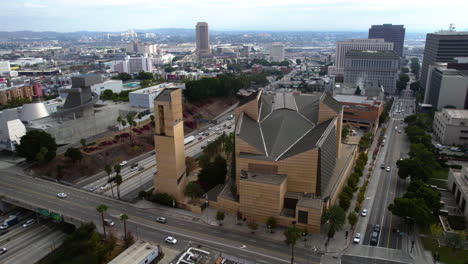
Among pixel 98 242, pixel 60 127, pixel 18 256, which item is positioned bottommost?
pixel 18 256

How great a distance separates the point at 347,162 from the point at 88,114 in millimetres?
77914

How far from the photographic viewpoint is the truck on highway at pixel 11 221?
6282cm

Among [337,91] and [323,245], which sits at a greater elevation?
[337,91]

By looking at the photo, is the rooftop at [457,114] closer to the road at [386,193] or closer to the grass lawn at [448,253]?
the road at [386,193]

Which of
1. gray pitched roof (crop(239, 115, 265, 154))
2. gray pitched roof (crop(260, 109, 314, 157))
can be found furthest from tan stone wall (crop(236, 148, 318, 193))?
gray pitched roof (crop(239, 115, 265, 154))

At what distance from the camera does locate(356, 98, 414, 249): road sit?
189 ft

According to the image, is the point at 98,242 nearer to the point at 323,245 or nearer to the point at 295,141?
the point at 323,245

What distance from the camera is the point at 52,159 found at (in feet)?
277

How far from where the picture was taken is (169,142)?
66500mm

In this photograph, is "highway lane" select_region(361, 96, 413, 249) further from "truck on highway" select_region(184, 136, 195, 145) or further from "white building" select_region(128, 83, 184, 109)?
"white building" select_region(128, 83, 184, 109)

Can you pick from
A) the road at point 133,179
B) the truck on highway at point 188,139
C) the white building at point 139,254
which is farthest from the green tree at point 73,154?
the white building at point 139,254

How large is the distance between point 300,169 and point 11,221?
55.5m

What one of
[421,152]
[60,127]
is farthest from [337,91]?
[60,127]

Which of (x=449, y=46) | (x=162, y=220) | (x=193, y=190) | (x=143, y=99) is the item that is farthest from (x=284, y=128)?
(x=449, y=46)
